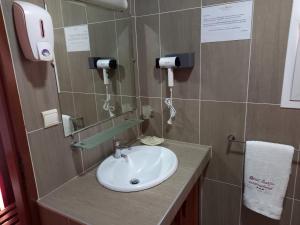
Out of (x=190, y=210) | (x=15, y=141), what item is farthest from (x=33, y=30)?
(x=190, y=210)

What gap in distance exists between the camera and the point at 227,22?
1.28m

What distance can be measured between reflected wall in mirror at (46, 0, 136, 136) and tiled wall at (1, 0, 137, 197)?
57mm

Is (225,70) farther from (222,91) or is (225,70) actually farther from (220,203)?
(220,203)

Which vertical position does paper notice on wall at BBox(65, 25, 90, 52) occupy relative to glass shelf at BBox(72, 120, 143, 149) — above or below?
above

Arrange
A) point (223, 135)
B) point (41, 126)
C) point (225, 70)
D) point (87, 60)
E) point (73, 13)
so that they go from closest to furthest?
point (41, 126) < point (73, 13) < point (87, 60) < point (225, 70) < point (223, 135)

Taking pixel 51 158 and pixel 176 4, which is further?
pixel 176 4

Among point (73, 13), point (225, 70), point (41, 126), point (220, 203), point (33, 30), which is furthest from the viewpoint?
point (220, 203)

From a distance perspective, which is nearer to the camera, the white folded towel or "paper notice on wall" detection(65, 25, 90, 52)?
"paper notice on wall" detection(65, 25, 90, 52)

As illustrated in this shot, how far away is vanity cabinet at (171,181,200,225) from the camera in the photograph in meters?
1.37

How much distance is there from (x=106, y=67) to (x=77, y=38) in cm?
27

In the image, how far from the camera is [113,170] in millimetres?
1339

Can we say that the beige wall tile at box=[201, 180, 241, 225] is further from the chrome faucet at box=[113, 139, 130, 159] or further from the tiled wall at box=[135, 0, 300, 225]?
the chrome faucet at box=[113, 139, 130, 159]

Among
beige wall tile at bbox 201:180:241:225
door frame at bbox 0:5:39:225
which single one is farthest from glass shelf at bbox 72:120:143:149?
beige wall tile at bbox 201:180:241:225

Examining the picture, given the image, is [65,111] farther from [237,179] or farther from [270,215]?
[270,215]
